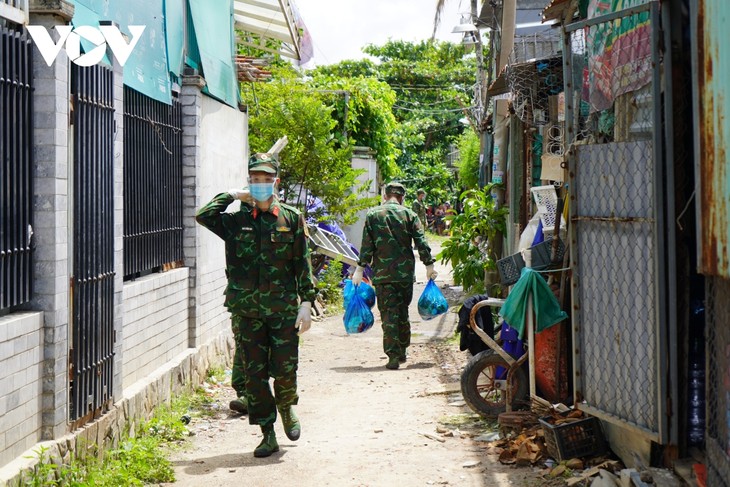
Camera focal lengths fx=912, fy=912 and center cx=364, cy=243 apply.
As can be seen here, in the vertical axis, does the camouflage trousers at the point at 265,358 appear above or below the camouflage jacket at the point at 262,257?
below

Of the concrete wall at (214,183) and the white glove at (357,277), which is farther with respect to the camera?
the white glove at (357,277)

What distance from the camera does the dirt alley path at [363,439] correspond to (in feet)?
19.8

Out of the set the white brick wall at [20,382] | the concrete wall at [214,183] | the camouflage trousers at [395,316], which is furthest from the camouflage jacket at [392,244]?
the white brick wall at [20,382]

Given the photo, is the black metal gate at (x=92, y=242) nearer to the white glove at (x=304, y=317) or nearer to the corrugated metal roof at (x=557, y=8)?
the white glove at (x=304, y=317)

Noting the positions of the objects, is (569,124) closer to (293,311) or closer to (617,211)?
(617,211)

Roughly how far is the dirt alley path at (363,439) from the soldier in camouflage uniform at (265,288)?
1.49 feet

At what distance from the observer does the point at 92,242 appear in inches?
244

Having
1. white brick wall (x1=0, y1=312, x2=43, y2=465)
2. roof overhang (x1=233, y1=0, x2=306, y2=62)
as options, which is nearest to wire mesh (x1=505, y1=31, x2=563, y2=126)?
roof overhang (x1=233, y1=0, x2=306, y2=62)

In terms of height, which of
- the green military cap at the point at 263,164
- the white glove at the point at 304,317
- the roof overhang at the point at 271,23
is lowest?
the white glove at the point at 304,317

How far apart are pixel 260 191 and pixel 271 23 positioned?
6.98 metres

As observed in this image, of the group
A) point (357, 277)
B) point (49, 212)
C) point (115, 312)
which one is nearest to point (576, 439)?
point (115, 312)

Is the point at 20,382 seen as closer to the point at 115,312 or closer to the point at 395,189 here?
the point at 115,312

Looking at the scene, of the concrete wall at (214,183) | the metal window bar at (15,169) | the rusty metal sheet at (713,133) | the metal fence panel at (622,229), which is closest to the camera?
the rusty metal sheet at (713,133)

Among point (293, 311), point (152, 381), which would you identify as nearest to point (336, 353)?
point (152, 381)
